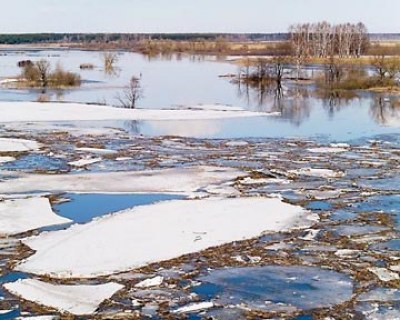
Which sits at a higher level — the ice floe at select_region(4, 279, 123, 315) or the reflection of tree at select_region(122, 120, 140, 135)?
the ice floe at select_region(4, 279, 123, 315)

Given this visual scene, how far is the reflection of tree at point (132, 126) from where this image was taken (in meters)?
19.1

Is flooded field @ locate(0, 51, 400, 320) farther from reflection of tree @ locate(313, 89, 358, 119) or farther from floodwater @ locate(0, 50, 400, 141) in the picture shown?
reflection of tree @ locate(313, 89, 358, 119)

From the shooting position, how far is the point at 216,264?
7145mm

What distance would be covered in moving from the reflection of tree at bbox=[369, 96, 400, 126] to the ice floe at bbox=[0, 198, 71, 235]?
13545 millimetres

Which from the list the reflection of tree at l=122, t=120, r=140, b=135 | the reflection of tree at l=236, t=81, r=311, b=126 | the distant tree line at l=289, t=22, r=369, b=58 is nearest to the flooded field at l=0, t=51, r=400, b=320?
the reflection of tree at l=122, t=120, r=140, b=135

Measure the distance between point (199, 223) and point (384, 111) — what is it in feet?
56.3

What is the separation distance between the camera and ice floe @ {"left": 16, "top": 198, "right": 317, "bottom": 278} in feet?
23.4

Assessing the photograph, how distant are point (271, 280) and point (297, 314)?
0.86 m

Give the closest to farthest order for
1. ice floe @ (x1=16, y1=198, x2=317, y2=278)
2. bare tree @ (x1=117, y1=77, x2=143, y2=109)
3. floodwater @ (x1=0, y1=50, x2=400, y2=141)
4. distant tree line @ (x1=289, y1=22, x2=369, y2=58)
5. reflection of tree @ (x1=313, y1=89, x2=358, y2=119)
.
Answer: ice floe @ (x1=16, y1=198, x2=317, y2=278)
floodwater @ (x1=0, y1=50, x2=400, y2=141)
reflection of tree @ (x1=313, y1=89, x2=358, y2=119)
bare tree @ (x1=117, y1=77, x2=143, y2=109)
distant tree line @ (x1=289, y1=22, x2=369, y2=58)

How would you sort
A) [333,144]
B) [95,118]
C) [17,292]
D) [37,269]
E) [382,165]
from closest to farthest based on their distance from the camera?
[17,292]
[37,269]
[382,165]
[333,144]
[95,118]

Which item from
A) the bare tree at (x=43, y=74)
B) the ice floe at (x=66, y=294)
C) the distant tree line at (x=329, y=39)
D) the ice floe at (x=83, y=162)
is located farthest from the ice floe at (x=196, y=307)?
the distant tree line at (x=329, y=39)

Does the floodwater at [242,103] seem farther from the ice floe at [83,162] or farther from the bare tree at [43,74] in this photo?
the ice floe at [83,162]

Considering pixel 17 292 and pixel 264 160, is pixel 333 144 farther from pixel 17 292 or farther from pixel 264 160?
pixel 17 292

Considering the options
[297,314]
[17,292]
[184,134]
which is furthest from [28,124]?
[297,314]
